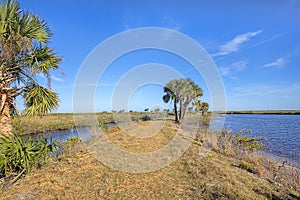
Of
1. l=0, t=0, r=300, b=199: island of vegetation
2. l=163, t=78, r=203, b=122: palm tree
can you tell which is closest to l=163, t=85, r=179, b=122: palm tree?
l=163, t=78, r=203, b=122: palm tree

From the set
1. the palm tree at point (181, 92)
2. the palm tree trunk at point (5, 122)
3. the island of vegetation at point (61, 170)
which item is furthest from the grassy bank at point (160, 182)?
the palm tree at point (181, 92)

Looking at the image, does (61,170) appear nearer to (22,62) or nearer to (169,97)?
(22,62)

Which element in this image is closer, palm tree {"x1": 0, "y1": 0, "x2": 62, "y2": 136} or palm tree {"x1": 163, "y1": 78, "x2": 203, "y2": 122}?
palm tree {"x1": 0, "y1": 0, "x2": 62, "y2": 136}

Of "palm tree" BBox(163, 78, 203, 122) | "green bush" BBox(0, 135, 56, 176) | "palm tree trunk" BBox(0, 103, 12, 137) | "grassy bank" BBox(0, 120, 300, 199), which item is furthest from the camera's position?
"palm tree" BBox(163, 78, 203, 122)

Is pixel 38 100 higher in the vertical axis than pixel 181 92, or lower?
lower

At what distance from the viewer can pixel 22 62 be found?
567 cm

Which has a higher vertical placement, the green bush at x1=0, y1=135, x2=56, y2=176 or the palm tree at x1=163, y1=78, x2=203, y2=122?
the palm tree at x1=163, y1=78, x2=203, y2=122

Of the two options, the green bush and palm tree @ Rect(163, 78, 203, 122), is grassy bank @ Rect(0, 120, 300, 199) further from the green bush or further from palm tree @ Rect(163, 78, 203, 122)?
palm tree @ Rect(163, 78, 203, 122)

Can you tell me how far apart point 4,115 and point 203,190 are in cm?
582

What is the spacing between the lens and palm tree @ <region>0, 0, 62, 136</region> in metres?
5.11

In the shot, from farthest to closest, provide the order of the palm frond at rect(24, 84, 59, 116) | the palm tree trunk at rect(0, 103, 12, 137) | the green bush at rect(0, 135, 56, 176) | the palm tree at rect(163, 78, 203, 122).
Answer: the palm tree at rect(163, 78, 203, 122) → the palm frond at rect(24, 84, 59, 116) → the palm tree trunk at rect(0, 103, 12, 137) → the green bush at rect(0, 135, 56, 176)

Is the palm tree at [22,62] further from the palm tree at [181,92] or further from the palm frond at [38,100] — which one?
the palm tree at [181,92]

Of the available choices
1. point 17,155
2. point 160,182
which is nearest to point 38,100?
point 17,155

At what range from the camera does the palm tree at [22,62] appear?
201 inches
